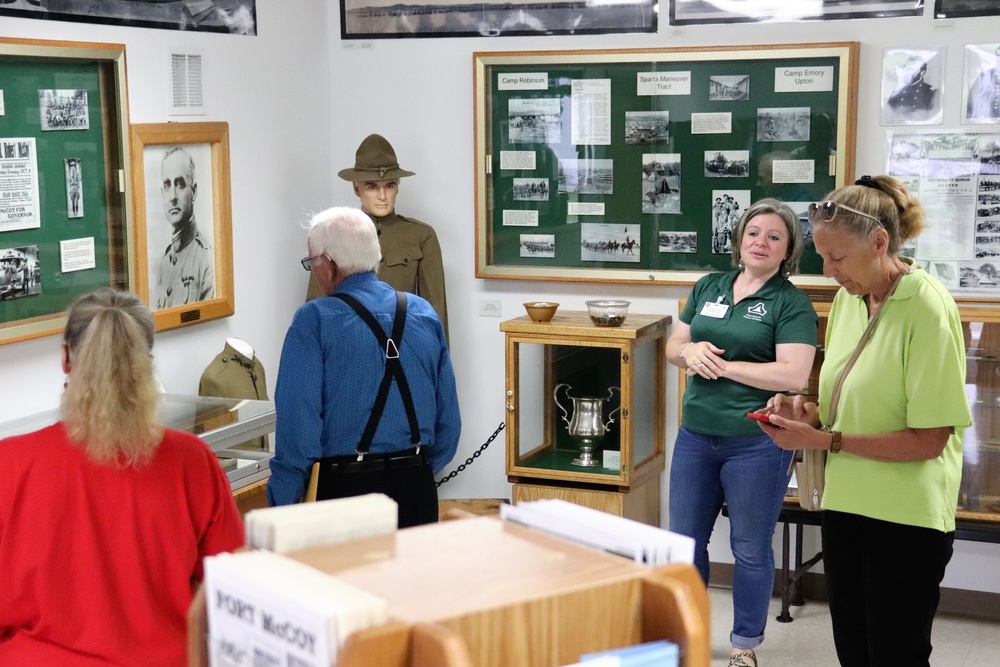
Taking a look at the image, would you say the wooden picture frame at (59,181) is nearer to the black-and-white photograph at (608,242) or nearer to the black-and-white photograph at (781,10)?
the black-and-white photograph at (608,242)

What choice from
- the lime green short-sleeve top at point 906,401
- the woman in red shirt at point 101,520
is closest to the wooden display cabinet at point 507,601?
the woman in red shirt at point 101,520

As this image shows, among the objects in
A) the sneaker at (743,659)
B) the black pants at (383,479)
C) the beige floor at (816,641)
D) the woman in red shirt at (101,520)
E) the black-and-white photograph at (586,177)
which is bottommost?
the beige floor at (816,641)

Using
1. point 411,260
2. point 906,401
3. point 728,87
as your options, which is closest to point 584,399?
point 411,260

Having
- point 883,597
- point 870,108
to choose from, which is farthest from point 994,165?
point 883,597

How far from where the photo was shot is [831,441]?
2627 mm

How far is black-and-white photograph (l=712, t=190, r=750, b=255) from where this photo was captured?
4859 millimetres

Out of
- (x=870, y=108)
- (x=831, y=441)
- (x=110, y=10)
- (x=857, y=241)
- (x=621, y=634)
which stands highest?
(x=110, y=10)

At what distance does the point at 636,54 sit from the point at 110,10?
217cm

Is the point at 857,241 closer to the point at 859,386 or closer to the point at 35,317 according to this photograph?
the point at 859,386

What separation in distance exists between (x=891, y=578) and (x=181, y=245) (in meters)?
2.86

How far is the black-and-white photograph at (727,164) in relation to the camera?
4.82 m

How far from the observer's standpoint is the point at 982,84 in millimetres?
4465

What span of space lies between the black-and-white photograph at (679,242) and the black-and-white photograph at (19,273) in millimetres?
2612

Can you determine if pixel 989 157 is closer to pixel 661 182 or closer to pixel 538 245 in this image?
pixel 661 182
